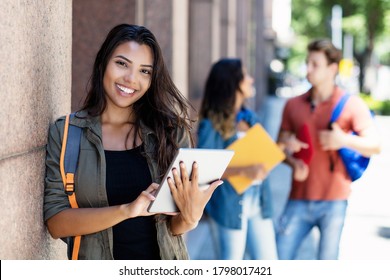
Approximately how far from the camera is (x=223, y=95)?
571 cm

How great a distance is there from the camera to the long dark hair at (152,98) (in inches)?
116

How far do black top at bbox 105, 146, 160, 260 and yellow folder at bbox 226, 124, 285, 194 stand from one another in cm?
242

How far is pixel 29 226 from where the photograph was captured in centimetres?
275

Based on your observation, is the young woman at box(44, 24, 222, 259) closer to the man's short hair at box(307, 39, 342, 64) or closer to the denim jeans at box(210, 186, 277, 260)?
the denim jeans at box(210, 186, 277, 260)

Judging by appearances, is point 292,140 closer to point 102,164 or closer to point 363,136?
point 363,136

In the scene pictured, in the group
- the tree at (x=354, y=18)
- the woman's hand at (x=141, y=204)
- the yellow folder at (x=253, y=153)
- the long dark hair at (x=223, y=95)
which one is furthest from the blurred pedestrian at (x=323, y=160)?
the tree at (x=354, y=18)

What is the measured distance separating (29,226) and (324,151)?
9.78ft

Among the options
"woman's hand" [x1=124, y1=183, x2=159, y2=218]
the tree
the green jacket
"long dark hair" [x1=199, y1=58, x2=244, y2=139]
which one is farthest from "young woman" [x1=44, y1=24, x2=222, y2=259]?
the tree

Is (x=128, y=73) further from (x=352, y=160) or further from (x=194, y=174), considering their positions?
(x=352, y=160)

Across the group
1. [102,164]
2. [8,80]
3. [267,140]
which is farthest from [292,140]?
[8,80]

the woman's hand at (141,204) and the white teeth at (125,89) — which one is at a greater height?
the white teeth at (125,89)

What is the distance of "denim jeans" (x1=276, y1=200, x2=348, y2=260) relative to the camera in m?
5.23

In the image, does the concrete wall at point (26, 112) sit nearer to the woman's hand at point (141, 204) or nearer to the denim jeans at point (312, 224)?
the woman's hand at point (141, 204)

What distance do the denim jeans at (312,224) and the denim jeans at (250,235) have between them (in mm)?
88
